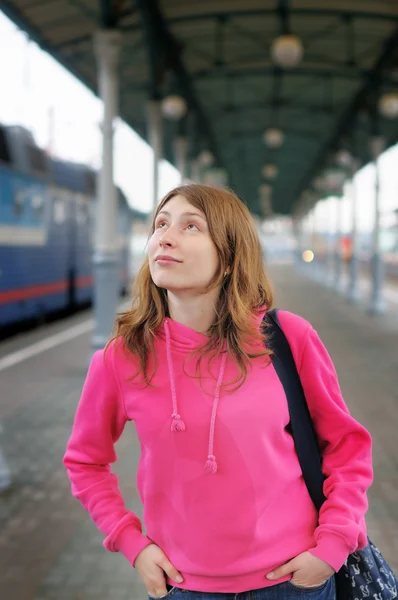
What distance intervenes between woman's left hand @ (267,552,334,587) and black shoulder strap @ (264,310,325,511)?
135 millimetres

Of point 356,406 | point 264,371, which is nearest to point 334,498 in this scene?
point 264,371

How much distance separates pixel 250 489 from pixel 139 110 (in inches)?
713

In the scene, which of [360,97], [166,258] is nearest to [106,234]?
[166,258]

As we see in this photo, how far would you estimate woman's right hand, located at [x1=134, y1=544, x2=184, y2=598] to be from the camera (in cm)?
162

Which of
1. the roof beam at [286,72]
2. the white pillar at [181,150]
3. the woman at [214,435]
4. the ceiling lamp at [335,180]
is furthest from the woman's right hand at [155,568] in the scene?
the ceiling lamp at [335,180]

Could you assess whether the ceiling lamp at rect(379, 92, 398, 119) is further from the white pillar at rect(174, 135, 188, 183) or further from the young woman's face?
the young woman's face

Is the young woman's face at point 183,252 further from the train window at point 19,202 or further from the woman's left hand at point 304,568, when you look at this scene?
the train window at point 19,202

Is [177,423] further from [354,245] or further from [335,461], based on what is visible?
[354,245]

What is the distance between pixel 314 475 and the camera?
1668 mm

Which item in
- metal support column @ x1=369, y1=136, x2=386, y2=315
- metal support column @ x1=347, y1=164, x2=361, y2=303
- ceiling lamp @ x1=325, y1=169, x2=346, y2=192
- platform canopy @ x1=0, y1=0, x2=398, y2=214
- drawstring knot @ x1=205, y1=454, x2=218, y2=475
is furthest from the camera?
metal support column @ x1=347, y1=164, x2=361, y2=303

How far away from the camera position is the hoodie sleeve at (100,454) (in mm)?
1670

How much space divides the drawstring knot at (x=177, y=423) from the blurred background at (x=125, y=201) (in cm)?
78

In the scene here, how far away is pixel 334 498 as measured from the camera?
1622 mm

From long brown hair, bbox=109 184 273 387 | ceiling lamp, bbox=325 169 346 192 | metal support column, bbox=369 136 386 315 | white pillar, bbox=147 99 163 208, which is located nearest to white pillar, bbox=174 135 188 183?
white pillar, bbox=147 99 163 208
